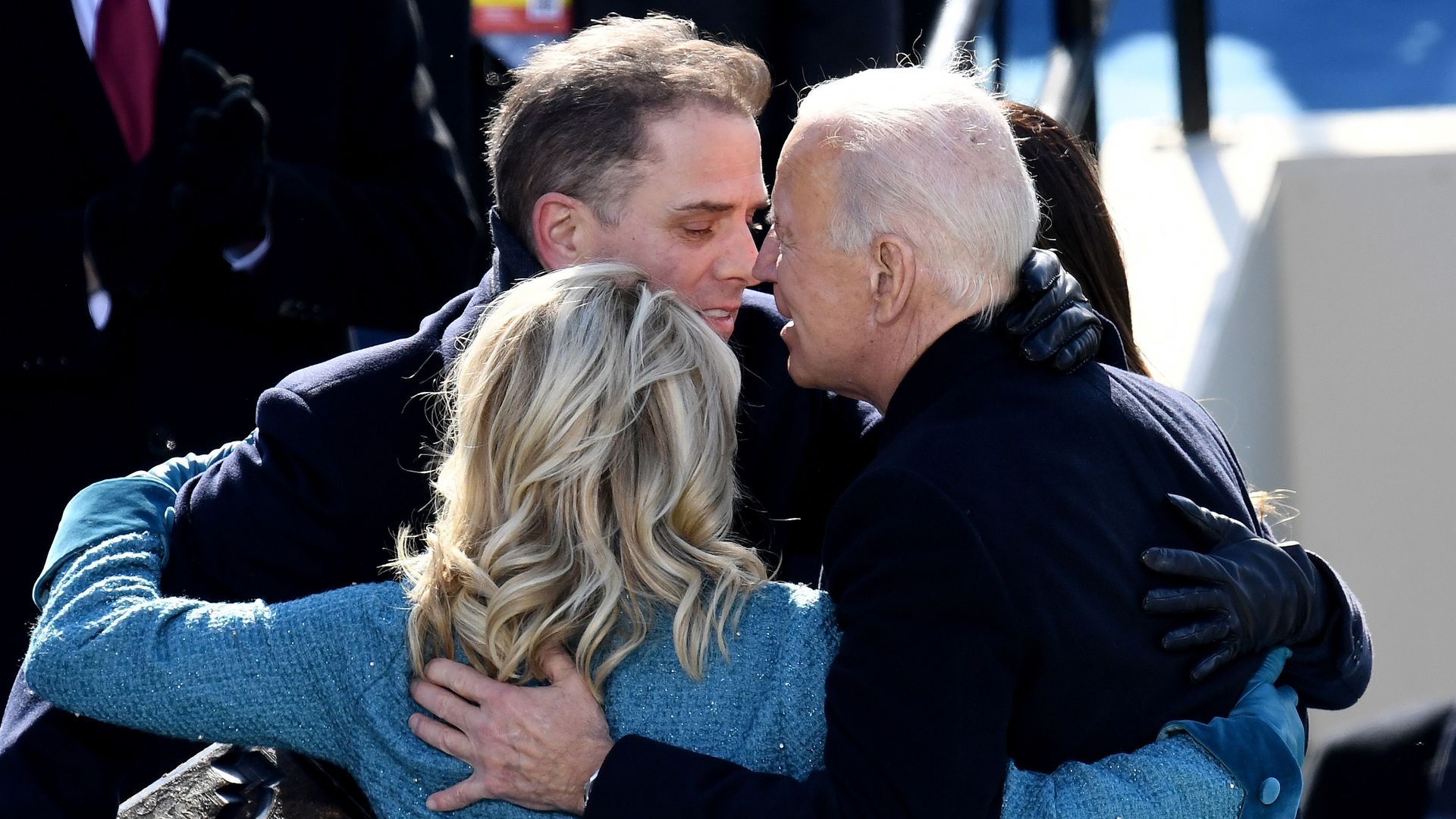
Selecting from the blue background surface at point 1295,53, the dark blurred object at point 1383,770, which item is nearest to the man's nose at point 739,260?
the dark blurred object at point 1383,770

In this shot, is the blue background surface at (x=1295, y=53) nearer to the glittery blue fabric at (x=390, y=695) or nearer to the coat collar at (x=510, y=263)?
the coat collar at (x=510, y=263)

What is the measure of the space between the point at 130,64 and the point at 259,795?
146cm

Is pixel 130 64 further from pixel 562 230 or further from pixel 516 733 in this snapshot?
pixel 516 733

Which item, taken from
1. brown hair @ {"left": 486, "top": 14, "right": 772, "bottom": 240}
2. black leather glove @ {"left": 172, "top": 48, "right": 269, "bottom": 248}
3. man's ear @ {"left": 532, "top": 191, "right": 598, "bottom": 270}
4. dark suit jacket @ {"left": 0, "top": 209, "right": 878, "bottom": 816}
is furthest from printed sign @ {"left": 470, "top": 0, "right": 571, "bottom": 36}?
dark suit jacket @ {"left": 0, "top": 209, "right": 878, "bottom": 816}

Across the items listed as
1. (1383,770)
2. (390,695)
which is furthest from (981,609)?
(1383,770)

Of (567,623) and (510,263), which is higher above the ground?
(510,263)

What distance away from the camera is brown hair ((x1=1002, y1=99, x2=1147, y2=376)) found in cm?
245

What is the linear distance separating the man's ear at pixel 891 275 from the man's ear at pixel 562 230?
0.62m

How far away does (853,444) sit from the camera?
2436mm

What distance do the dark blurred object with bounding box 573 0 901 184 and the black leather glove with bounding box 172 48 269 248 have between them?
121 cm

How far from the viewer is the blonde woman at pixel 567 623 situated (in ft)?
5.49

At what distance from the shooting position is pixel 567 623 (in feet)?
5.49

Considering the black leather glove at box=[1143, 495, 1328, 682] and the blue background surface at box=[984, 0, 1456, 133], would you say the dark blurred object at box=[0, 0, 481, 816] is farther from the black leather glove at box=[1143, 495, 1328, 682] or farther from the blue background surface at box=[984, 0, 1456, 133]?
the blue background surface at box=[984, 0, 1456, 133]

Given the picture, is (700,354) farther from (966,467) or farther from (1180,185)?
(1180,185)
